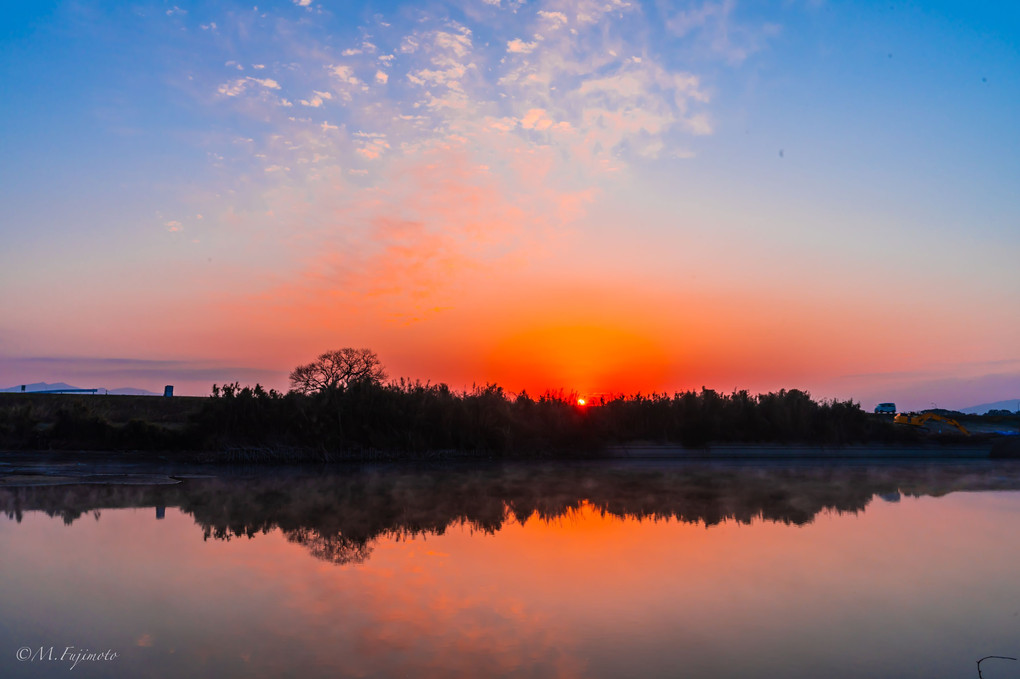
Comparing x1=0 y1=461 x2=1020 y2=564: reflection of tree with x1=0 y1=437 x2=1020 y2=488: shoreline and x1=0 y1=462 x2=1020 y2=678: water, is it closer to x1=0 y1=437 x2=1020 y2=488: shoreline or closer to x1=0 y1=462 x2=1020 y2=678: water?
x1=0 y1=462 x2=1020 y2=678: water

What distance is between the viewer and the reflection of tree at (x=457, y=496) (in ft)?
38.7

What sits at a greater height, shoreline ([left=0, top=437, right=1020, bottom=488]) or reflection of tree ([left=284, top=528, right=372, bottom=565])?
shoreline ([left=0, top=437, right=1020, bottom=488])

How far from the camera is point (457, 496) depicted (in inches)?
597

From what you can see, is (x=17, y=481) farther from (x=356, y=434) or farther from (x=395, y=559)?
(x=395, y=559)

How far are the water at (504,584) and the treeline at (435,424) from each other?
7985 millimetres

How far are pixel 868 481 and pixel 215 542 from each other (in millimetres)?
16932

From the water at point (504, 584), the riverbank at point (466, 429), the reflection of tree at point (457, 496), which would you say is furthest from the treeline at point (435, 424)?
the water at point (504, 584)

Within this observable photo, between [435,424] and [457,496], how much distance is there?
10534 mm

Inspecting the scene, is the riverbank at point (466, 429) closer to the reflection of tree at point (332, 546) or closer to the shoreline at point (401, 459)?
the shoreline at point (401, 459)

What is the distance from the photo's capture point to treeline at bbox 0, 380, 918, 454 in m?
23.1

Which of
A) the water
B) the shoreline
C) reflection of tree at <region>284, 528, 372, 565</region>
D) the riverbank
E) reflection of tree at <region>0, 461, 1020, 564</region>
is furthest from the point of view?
the riverbank

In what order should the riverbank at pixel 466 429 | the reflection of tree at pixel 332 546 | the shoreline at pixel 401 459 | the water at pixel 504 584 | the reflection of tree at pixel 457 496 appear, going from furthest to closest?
the riverbank at pixel 466 429 < the shoreline at pixel 401 459 < the reflection of tree at pixel 457 496 < the reflection of tree at pixel 332 546 < the water at pixel 504 584

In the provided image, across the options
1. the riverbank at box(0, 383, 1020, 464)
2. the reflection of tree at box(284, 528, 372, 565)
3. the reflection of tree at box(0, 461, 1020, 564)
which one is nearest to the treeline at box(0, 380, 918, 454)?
the riverbank at box(0, 383, 1020, 464)

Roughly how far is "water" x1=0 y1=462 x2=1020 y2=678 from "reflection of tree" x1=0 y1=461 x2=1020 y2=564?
0.34 feet
